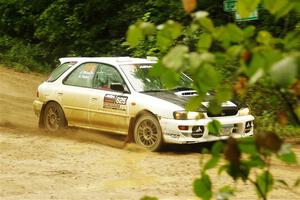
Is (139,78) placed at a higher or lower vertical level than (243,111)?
higher

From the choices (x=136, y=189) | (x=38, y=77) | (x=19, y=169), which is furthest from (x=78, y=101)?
(x=38, y=77)

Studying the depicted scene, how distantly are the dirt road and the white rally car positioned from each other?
0.28 m

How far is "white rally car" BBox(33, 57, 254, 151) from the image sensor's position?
9523 millimetres

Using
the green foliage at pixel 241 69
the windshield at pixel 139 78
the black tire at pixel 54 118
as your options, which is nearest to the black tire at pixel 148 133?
the windshield at pixel 139 78

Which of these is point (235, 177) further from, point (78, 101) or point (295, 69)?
point (78, 101)

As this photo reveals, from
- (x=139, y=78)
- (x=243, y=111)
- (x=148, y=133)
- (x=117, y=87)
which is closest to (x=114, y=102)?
(x=117, y=87)

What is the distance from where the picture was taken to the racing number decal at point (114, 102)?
10.2 metres

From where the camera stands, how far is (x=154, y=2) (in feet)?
66.2

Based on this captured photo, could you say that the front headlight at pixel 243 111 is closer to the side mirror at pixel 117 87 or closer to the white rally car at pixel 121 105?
the white rally car at pixel 121 105

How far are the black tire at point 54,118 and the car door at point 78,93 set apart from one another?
0.16 meters

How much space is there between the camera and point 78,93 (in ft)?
36.0

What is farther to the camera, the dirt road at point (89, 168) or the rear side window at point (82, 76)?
the rear side window at point (82, 76)

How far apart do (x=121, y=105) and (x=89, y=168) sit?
73.5 inches

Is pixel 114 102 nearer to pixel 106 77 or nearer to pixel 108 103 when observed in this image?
pixel 108 103
